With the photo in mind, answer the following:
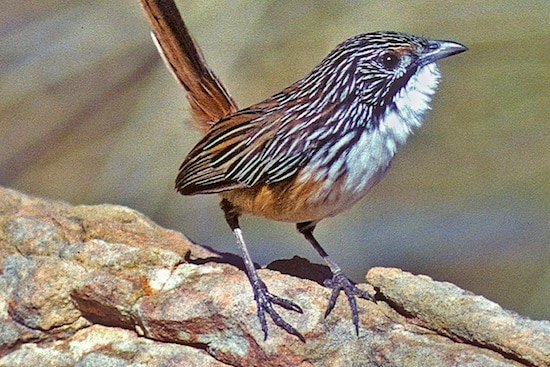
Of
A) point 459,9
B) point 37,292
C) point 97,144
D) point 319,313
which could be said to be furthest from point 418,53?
point 97,144

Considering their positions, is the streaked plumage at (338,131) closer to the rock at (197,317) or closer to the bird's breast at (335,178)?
the bird's breast at (335,178)

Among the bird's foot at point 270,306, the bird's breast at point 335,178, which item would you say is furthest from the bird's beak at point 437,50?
the bird's foot at point 270,306

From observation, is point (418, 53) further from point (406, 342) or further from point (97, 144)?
point (97, 144)

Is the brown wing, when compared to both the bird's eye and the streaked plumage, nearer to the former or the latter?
the streaked plumage

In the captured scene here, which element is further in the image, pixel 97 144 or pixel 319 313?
pixel 97 144

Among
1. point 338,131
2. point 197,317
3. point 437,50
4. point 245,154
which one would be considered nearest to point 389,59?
point 437,50

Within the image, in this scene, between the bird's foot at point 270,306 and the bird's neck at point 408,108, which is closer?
the bird's foot at point 270,306

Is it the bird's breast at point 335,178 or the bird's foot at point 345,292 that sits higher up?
the bird's breast at point 335,178
